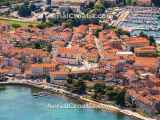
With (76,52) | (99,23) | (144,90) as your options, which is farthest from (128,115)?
(99,23)

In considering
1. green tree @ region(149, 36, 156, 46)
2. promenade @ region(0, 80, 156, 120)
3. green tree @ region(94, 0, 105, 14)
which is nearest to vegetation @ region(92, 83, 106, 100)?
promenade @ region(0, 80, 156, 120)

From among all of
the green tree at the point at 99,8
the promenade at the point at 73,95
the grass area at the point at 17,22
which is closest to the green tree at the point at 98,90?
the promenade at the point at 73,95

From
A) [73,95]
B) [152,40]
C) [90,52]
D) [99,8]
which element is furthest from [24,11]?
[73,95]

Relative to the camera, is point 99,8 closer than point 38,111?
No

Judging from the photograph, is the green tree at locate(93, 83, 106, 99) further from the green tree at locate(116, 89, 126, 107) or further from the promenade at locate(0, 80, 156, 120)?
the green tree at locate(116, 89, 126, 107)

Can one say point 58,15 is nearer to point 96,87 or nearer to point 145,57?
point 145,57

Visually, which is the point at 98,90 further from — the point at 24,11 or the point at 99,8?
the point at 24,11
